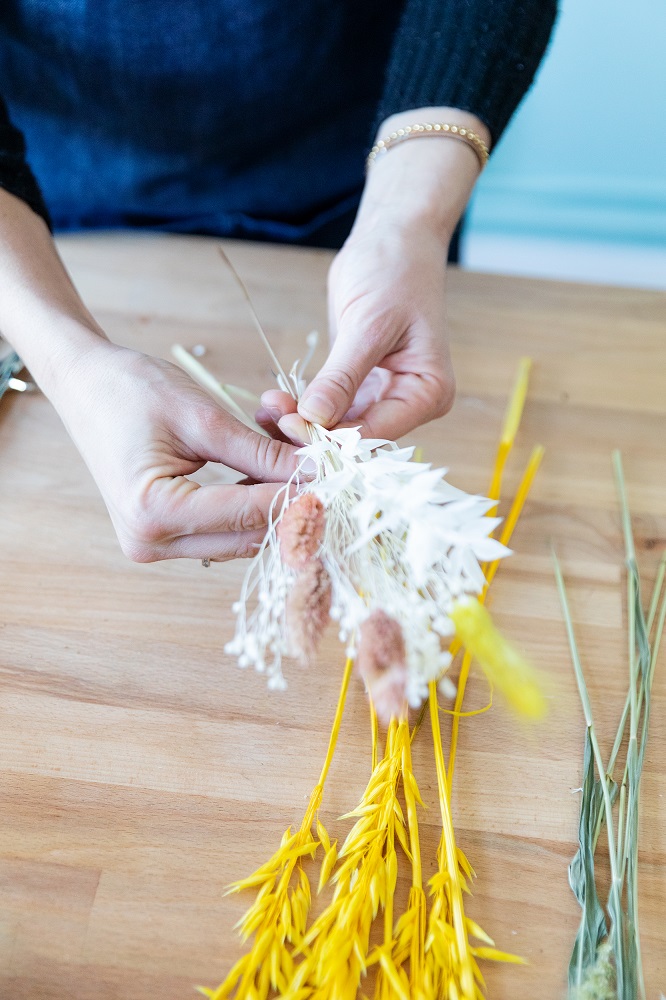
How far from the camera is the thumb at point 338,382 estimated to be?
568 millimetres

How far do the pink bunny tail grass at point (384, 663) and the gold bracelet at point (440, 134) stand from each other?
55 centimetres

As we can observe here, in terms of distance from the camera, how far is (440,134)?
75cm

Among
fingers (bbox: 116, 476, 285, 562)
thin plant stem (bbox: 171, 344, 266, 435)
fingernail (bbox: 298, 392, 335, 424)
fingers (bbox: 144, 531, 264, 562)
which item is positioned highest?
fingernail (bbox: 298, 392, 335, 424)

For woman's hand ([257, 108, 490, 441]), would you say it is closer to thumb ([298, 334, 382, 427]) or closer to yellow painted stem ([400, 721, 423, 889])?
thumb ([298, 334, 382, 427])

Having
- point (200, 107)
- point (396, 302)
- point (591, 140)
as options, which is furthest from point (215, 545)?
Result: point (591, 140)

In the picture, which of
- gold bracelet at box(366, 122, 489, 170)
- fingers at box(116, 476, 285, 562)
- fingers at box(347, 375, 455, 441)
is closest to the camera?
fingers at box(116, 476, 285, 562)

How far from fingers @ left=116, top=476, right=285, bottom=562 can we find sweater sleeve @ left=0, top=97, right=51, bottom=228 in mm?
364

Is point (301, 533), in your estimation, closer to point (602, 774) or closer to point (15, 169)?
point (602, 774)

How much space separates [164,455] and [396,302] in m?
0.25

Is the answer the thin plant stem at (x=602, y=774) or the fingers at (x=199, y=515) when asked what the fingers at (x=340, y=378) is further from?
the thin plant stem at (x=602, y=774)

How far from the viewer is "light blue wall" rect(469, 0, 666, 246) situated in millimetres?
1494

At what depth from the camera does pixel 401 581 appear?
1.68 ft

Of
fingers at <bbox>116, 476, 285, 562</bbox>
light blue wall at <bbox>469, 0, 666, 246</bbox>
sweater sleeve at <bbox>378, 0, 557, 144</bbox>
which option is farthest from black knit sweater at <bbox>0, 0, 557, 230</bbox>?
light blue wall at <bbox>469, 0, 666, 246</bbox>

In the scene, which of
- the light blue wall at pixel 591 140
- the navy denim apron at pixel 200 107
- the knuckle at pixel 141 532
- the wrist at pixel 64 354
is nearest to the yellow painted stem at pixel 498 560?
the knuckle at pixel 141 532
